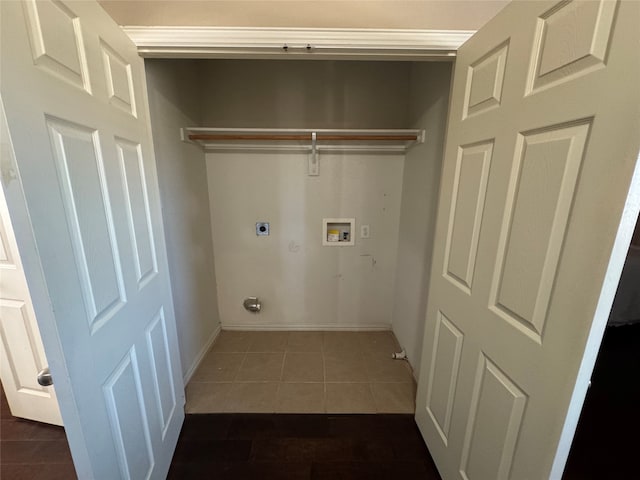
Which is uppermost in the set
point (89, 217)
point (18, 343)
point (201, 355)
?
point (89, 217)

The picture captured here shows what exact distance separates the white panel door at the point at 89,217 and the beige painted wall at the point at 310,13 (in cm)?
21

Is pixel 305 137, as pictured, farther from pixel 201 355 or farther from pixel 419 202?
pixel 201 355

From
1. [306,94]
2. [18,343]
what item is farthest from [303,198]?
[18,343]

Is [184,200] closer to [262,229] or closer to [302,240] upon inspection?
[262,229]

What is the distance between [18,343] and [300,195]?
1951 mm

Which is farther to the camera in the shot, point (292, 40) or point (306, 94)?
point (306, 94)

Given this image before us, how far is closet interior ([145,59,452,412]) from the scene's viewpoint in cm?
179

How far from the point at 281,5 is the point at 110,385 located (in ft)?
5.31

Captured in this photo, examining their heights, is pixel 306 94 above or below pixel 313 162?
above

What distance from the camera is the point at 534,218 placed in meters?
0.74

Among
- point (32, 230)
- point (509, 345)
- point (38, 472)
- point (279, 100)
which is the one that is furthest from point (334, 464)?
point (279, 100)

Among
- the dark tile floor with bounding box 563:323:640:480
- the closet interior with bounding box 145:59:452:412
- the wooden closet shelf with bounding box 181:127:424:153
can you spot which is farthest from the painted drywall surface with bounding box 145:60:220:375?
the dark tile floor with bounding box 563:323:640:480

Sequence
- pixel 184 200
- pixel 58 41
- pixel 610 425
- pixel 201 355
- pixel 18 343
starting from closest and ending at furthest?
1. pixel 58 41
2. pixel 18 343
3. pixel 610 425
4. pixel 184 200
5. pixel 201 355

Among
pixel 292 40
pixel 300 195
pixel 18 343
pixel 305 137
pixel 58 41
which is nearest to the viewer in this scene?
pixel 58 41
